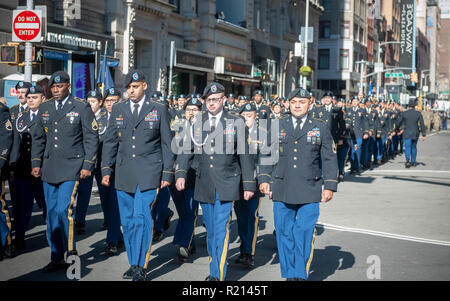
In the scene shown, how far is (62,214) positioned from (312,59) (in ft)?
163

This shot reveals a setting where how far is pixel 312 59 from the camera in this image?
54.9 m

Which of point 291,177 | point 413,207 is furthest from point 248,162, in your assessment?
point 413,207

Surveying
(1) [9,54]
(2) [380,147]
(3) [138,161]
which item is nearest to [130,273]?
(3) [138,161]

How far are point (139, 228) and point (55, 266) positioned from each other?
3.68 ft

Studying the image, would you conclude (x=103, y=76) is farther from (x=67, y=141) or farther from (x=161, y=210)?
(x=67, y=141)

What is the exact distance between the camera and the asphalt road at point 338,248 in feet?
22.6

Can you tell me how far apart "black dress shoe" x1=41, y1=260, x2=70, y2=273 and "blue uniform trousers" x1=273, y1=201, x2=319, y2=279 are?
7.92 feet

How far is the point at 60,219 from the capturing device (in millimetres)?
6859

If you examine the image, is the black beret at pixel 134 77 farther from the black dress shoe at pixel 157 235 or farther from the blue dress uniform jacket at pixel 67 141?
the black dress shoe at pixel 157 235

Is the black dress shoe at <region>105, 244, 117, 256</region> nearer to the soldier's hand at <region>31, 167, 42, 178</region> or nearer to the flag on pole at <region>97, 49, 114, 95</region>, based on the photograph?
the soldier's hand at <region>31, 167, 42, 178</region>

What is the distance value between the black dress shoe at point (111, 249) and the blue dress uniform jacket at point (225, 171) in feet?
5.57

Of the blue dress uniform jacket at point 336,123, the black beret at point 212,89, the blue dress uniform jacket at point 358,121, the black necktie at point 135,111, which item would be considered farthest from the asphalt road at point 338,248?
the blue dress uniform jacket at point 358,121

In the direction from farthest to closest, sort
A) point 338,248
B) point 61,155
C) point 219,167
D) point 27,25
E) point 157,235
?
point 27,25
point 157,235
point 338,248
point 61,155
point 219,167
